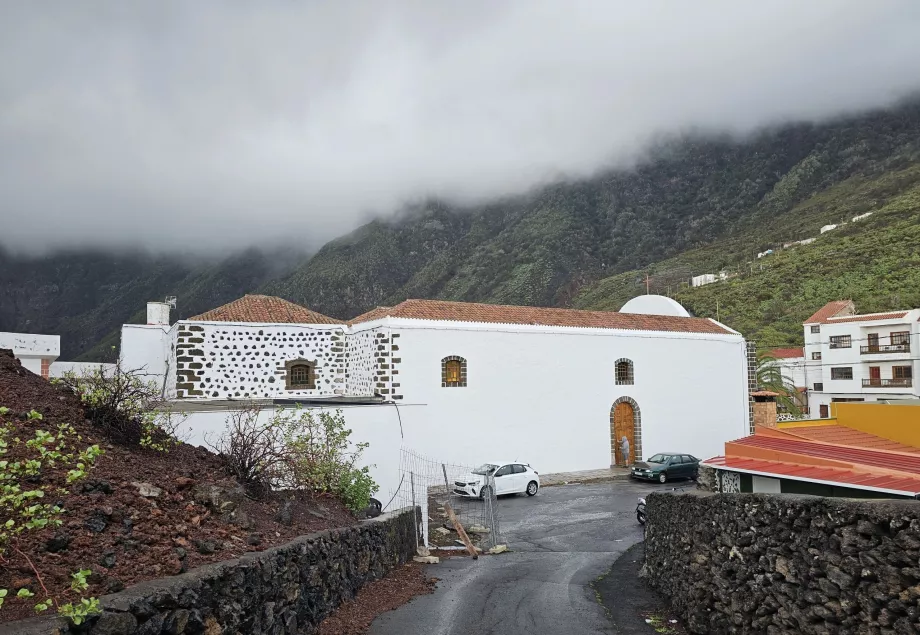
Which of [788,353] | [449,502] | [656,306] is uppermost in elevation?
[656,306]

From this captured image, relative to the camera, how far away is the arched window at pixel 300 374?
65.8ft

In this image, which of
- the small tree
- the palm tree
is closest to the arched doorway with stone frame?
the small tree

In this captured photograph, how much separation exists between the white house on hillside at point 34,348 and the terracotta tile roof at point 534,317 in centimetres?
918

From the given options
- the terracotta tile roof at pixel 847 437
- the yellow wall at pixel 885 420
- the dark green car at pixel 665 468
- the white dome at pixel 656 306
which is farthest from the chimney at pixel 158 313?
the yellow wall at pixel 885 420

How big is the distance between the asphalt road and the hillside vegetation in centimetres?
3648

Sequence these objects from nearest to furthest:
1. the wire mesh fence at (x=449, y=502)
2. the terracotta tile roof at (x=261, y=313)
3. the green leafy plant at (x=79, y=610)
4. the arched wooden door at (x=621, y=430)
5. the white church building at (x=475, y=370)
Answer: the green leafy plant at (x=79, y=610)
the wire mesh fence at (x=449, y=502)
the white church building at (x=475, y=370)
the terracotta tile roof at (x=261, y=313)
the arched wooden door at (x=621, y=430)

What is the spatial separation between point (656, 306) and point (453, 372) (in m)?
12.6

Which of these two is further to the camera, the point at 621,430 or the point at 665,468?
the point at 621,430

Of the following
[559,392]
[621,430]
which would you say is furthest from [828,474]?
[621,430]

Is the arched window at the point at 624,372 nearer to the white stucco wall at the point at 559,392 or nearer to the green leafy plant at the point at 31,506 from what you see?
the white stucco wall at the point at 559,392

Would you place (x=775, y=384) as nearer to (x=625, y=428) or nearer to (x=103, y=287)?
(x=625, y=428)

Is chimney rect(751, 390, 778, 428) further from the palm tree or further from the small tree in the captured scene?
the small tree

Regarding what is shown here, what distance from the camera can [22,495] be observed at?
12.5 ft

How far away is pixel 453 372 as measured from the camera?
20.5 metres
